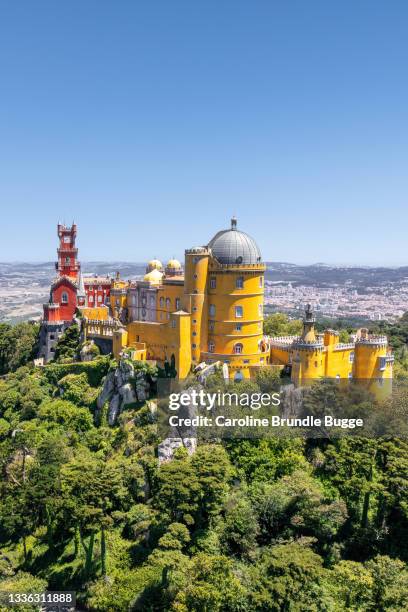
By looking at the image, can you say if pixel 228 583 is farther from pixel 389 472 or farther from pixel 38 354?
pixel 38 354

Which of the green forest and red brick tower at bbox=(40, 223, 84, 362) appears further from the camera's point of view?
red brick tower at bbox=(40, 223, 84, 362)

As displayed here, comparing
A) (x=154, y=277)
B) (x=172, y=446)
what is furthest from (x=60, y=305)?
(x=172, y=446)

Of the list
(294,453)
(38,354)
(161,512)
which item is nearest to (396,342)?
(294,453)

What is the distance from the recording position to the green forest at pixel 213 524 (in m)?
34.1

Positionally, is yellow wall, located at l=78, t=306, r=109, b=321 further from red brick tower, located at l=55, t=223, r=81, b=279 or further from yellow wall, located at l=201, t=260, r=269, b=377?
yellow wall, located at l=201, t=260, r=269, b=377

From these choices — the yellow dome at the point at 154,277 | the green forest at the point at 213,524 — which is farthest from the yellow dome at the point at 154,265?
the green forest at the point at 213,524

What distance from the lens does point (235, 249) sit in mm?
57500

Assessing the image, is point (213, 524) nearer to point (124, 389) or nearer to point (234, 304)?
point (124, 389)

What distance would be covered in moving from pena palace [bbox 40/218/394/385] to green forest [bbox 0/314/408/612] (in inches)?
243

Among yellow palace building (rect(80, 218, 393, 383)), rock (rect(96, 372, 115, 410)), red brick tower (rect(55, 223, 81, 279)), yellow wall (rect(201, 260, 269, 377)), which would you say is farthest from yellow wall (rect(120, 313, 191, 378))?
red brick tower (rect(55, 223, 81, 279))

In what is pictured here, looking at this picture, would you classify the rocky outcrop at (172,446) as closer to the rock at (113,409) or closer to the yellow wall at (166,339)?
the yellow wall at (166,339)

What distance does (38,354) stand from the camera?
237 ft

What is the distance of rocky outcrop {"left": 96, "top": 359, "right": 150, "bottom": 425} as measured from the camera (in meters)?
56.2

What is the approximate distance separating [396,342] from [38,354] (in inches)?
2108
